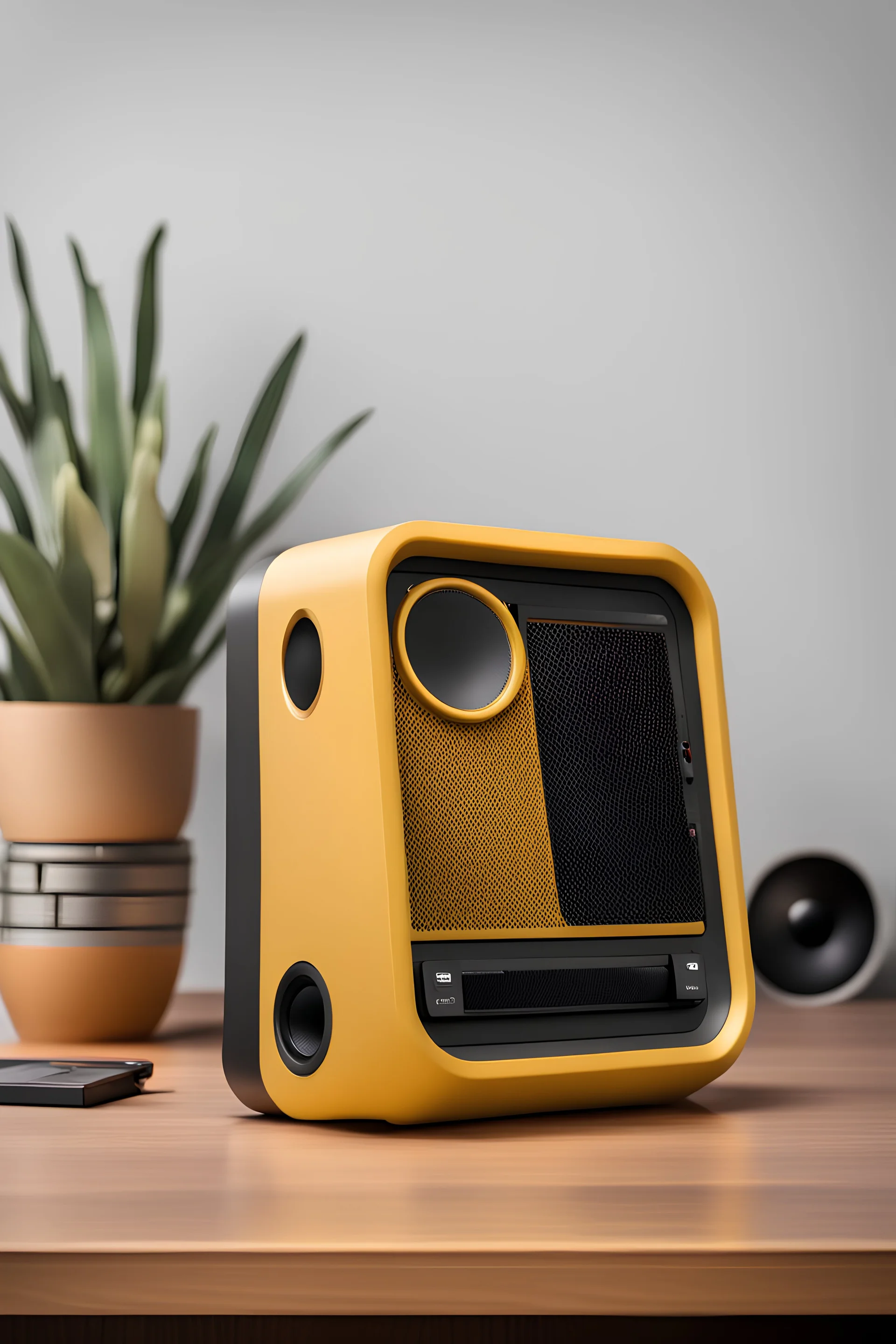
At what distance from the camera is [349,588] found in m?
0.54

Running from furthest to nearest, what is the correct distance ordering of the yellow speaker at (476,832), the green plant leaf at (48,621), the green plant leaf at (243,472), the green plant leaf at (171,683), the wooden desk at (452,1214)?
1. the green plant leaf at (243,472)
2. the green plant leaf at (171,683)
3. the green plant leaf at (48,621)
4. the yellow speaker at (476,832)
5. the wooden desk at (452,1214)

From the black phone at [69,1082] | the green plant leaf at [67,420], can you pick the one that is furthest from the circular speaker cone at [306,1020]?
the green plant leaf at [67,420]

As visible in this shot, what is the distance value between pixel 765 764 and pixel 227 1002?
69 cm

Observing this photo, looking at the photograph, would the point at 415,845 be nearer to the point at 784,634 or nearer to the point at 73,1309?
the point at 73,1309

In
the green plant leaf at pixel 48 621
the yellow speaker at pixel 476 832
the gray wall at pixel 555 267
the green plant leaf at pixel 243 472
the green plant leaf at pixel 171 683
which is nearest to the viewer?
the yellow speaker at pixel 476 832

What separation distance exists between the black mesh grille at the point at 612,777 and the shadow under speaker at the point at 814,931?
43 centimetres

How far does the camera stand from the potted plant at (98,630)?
2.69 ft

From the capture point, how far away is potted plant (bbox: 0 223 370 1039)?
82 cm

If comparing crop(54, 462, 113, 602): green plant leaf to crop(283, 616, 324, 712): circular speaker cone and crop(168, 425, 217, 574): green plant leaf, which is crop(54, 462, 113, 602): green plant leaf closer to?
crop(168, 425, 217, 574): green plant leaf

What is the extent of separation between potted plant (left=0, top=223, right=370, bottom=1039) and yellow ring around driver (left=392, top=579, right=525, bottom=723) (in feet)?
1.13

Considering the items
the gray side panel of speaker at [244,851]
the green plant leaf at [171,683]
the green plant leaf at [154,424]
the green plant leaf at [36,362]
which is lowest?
the gray side panel of speaker at [244,851]

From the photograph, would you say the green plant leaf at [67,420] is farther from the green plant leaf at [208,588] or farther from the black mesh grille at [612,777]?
the black mesh grille at [612,777]

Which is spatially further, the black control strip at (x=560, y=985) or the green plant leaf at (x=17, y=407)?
the green plant leaf at (x=17, y=407)

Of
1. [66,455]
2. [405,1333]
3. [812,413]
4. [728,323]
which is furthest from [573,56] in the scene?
[405,1333]
